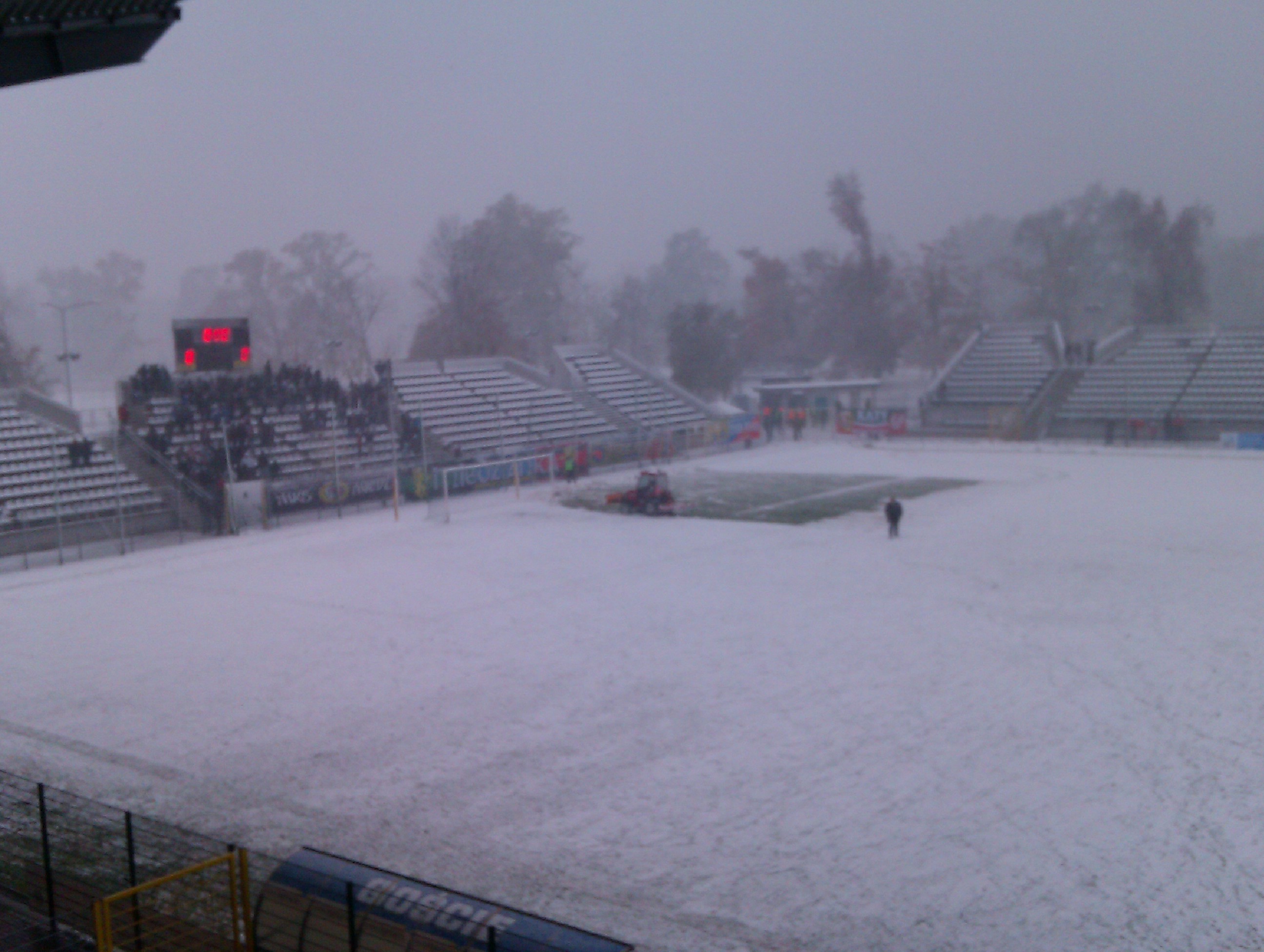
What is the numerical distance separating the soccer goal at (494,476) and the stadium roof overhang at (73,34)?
25443 mm

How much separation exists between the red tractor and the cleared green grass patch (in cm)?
45

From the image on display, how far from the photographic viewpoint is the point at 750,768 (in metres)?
12.5

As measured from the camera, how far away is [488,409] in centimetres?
4791

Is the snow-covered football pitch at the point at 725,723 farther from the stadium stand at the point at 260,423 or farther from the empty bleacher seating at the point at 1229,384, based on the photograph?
the empty bleacher seating at the point at 1229,384

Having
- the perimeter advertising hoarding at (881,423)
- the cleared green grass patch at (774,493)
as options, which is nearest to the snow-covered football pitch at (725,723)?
the cleared green grass patch at (774,493)

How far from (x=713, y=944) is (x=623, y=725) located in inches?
208

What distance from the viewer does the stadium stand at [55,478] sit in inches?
1194

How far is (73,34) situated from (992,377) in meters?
55.4

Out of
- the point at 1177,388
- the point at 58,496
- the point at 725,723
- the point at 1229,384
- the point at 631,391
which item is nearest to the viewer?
the point at 725,723

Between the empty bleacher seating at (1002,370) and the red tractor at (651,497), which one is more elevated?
the empty bleacher seating at (1002,370)

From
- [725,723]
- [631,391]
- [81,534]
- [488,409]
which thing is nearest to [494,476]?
[488,409]

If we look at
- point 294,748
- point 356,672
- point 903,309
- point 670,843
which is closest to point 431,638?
point 356,672

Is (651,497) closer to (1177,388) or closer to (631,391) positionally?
(631,391)

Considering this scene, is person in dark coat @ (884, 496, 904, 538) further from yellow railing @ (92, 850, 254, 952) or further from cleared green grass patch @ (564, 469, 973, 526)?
yellow railing @ (92, 850, 254, 952)
